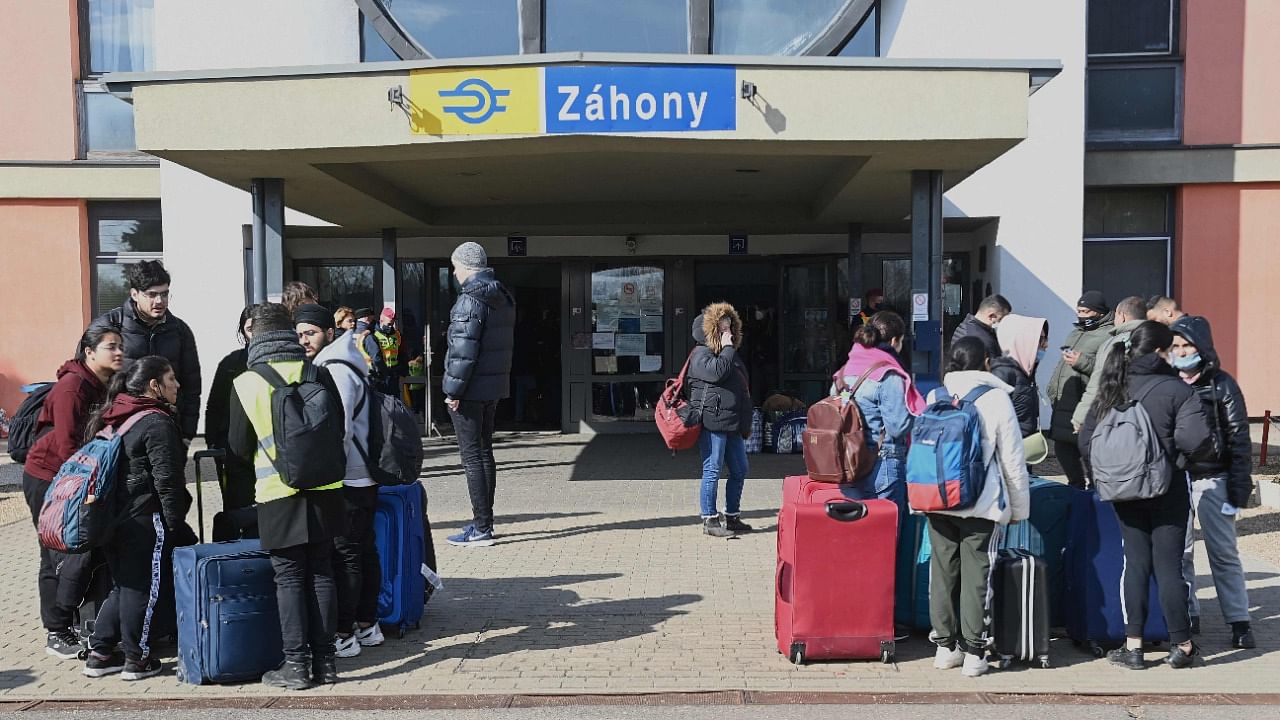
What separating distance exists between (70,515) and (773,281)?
1110cm

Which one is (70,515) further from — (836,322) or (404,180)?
(836,322)

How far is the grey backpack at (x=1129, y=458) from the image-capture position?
5047 millimetres

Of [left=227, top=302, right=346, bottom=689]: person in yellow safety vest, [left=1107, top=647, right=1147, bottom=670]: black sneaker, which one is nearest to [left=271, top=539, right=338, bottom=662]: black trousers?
[left=227, top=302, right=346, bottom=689]: person in yellow safety vest

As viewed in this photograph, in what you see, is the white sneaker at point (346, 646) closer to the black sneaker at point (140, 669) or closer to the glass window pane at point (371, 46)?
the black sneaker at point (140, 669)

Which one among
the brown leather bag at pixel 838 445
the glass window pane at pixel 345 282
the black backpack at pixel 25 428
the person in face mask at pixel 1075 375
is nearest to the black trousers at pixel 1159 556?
the brown leather bag at pixel 838 445

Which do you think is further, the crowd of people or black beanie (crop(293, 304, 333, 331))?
black beanie (crop(293, 304, 333, 331))

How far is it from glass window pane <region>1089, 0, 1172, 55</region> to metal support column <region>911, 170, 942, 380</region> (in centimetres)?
→ 606

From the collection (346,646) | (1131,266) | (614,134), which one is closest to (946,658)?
(346,646)

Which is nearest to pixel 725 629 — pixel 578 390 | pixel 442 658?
pixel 442 658

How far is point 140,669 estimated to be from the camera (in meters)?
5.20

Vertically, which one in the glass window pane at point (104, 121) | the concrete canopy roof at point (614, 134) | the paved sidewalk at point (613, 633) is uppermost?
the glass window pane at point (104, 121)

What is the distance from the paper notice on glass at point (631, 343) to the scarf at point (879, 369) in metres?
8.45

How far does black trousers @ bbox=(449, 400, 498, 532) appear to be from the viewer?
768 centimetres

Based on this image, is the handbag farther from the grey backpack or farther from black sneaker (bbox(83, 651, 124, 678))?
black sneaker (bbox(83, 651, 124, 678))
